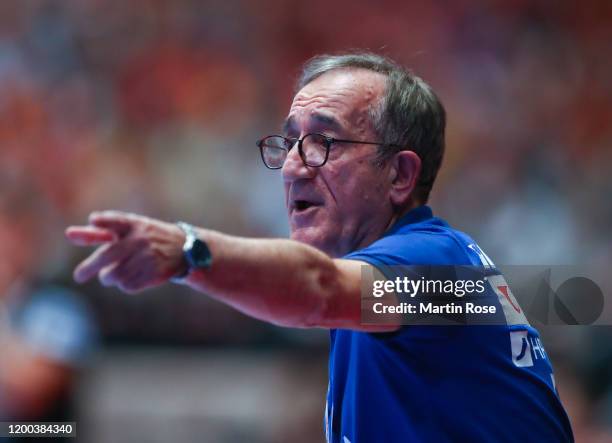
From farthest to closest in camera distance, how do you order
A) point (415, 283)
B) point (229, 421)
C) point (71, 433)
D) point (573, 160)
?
point (573, 160) < point (229, 421) < point (71, 433) < point (415, 283)

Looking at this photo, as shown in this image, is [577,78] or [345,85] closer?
[345,85]

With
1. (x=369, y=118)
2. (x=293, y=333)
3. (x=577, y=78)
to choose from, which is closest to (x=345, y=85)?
(x=369, y=118)

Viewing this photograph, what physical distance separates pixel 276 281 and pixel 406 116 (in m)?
1.37

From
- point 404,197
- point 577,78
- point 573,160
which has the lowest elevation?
point 404,197

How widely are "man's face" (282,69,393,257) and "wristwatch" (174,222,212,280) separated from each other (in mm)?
1220

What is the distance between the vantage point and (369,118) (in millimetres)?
3498

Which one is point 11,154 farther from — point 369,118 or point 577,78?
point 369,118

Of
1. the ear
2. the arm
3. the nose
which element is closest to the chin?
the nose

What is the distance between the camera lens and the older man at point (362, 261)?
7.54 ft

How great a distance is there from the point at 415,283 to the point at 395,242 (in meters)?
0.17

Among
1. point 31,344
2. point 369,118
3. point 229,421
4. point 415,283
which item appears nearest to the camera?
point 415,283

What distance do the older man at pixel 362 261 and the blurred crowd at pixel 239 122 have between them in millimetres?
4339

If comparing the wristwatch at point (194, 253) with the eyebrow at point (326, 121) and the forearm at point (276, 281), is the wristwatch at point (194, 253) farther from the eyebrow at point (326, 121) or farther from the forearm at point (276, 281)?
the eyebrow at point (326, 121)

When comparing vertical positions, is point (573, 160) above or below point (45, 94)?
below
